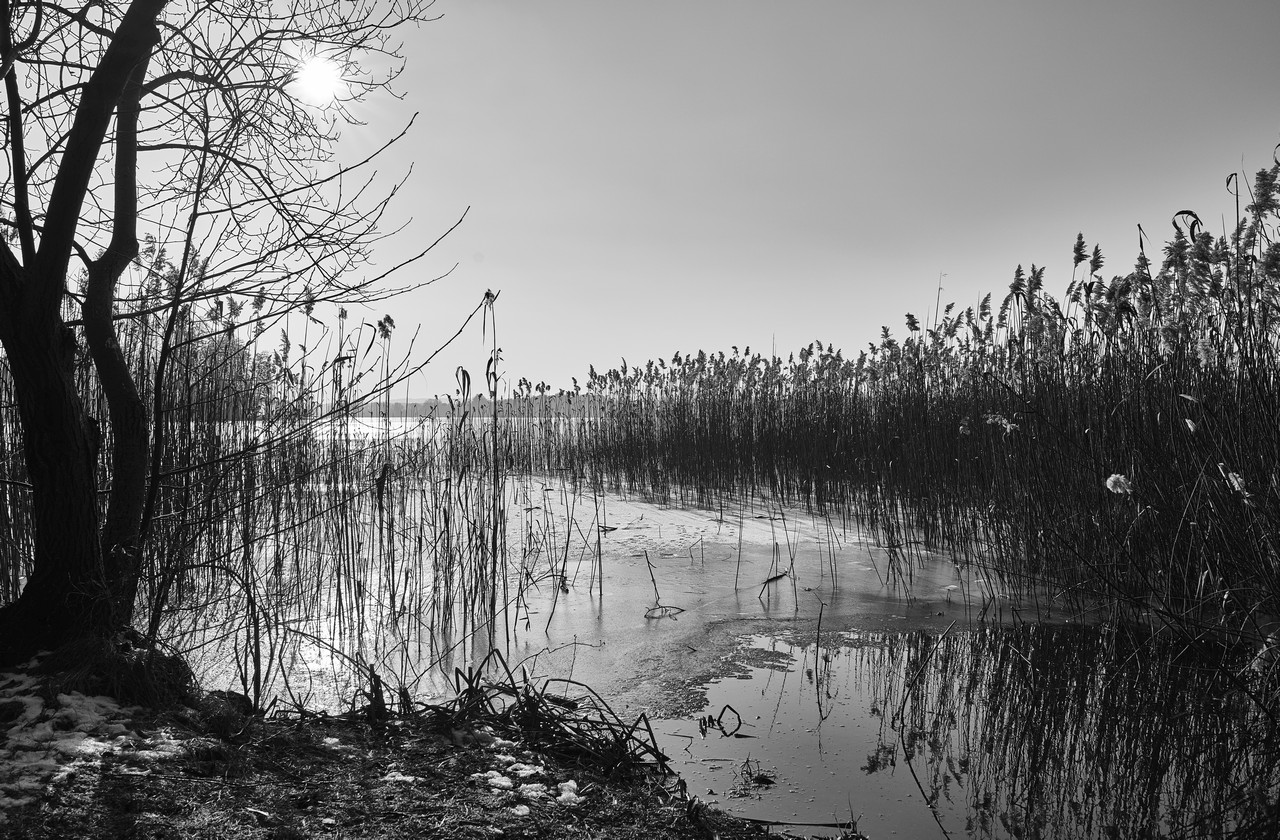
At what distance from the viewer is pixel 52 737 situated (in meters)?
1.42

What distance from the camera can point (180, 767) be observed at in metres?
1.41

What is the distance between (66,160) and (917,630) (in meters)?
3.30

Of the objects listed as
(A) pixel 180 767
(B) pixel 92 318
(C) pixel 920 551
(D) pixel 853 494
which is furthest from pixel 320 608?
(D) pixel 853 494

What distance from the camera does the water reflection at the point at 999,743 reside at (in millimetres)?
1583

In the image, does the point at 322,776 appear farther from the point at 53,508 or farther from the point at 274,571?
the point at 274,571

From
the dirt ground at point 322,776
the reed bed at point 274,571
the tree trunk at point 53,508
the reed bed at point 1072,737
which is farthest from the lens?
the reed bed at point 274,571

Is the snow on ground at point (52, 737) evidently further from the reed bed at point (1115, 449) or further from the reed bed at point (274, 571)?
the reed bed at point (1115, 449)

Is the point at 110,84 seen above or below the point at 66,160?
above

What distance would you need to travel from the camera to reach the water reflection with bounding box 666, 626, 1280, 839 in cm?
158

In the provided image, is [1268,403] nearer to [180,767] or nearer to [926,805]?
[926,805]

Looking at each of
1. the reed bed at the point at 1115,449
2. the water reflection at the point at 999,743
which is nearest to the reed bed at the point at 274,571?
the water reflection at the point at 999,743

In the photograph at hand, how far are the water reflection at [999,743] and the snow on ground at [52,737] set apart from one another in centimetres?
124

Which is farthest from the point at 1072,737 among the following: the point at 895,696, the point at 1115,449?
the point at 1115,449

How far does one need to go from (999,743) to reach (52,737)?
7.26 ft
